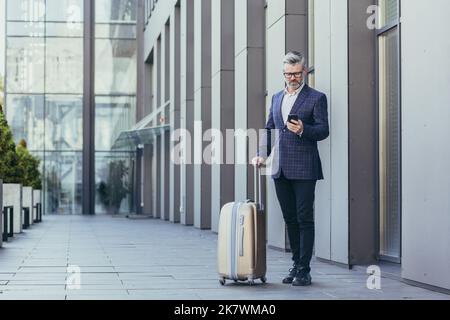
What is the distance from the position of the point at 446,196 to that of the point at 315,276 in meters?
2.15

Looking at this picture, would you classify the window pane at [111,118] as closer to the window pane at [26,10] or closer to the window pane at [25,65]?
the window pane at [25,65]

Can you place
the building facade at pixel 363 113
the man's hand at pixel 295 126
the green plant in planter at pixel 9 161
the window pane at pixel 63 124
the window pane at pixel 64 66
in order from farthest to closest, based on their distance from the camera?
the window pane at pixel 64 66 < the window pane at pixel 63 124 < the green plant in planter at pixel 9 161 < the man's hand at pixel 295 126 < the building facade at pixel 363 113

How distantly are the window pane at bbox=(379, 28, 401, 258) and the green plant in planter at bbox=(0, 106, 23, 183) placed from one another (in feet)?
31.8

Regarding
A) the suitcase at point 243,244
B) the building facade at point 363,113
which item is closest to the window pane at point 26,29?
the building facade at point 363,113

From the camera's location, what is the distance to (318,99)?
7.74m

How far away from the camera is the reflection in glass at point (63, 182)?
36000 mm

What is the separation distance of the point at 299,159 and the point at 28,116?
29668 mm

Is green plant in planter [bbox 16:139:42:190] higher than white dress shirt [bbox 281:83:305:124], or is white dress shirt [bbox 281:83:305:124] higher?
white dress shirt [bbox 281:83:305:124]

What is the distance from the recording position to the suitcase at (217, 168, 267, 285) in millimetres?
7535

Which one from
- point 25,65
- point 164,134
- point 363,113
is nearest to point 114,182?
point 25,65

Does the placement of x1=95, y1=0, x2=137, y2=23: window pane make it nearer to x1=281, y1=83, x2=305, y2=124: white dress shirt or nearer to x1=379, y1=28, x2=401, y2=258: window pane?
x1=379, y1=28, x2=401, y2=258: window pane

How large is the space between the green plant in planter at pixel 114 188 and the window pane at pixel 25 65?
4462 mm

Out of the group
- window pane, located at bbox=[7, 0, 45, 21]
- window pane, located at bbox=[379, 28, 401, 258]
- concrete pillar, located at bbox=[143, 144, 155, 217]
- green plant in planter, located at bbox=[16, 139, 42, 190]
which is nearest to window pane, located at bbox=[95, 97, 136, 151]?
concrete pillar, located at bbox=[143, 144, 155, 217]

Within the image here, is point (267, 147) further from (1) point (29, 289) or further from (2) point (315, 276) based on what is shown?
(1) point (29, 289)
